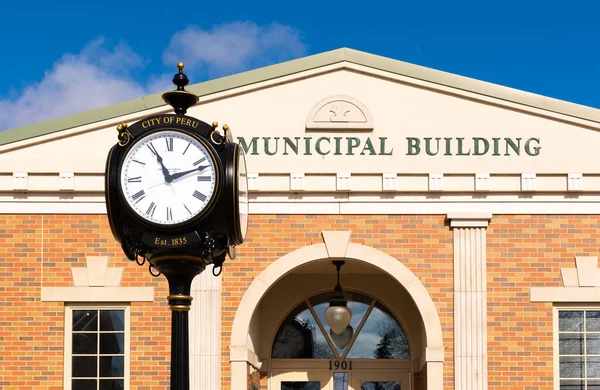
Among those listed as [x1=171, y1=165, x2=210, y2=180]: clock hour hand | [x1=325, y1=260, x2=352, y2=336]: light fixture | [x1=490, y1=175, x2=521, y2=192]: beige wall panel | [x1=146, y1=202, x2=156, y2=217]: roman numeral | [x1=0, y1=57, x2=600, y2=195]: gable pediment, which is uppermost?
[x1=0, y1=57, x2=600, y2=195]: gable pediment

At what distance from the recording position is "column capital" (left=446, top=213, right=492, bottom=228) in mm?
14852

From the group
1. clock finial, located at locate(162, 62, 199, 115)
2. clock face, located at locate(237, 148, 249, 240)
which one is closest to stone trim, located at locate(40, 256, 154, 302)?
clock face, located at locate(237, 148, 249, 240)

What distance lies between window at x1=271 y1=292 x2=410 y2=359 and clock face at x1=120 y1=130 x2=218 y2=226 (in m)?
10.6

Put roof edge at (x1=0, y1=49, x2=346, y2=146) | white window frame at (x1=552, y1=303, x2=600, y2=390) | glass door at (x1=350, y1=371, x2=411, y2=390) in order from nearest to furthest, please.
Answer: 1. white window frame at (x1=552, y1=303, x2=600, y2=390)
2. roof edge at (x1=0, y1=49, x2=346, y2=146)
3. glass door at (x1=350, y1=371, x2=411, y2=390)

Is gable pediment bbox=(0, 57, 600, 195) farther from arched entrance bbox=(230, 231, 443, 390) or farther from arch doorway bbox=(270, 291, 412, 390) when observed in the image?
arch doorway bbox=(270, 291, 412, 390)

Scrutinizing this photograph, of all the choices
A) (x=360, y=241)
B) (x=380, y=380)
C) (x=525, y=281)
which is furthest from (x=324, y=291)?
(x=525, y=281)

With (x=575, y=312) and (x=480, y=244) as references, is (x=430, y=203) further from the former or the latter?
(x=575, y=312)

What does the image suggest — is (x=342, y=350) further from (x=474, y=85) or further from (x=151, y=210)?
(x=151, y=210)

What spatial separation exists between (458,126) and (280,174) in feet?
8.21

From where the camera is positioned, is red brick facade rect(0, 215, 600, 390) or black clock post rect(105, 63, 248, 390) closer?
black clock post rect(105, 63, 248, 390)

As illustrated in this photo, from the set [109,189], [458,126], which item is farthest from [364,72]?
[109,189]

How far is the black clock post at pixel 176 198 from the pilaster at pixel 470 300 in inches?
334

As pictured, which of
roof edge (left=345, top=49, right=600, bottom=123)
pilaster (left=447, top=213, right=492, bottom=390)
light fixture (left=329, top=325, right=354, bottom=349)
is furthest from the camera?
light fixture (left=329, top=325, right=354, bottom=349)

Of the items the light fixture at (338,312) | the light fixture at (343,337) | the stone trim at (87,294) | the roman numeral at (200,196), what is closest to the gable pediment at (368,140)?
the stone trim at (87,294)
